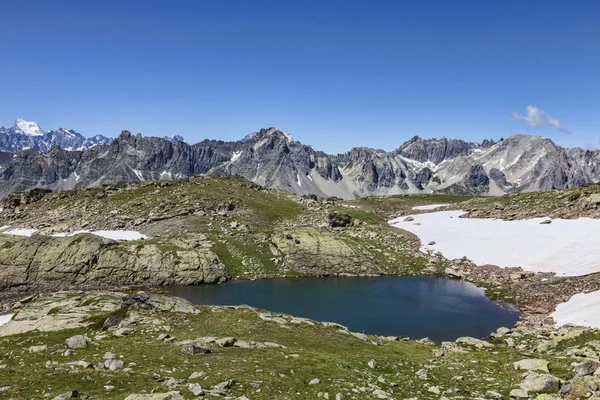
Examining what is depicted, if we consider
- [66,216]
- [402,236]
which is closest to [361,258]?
[402,236]

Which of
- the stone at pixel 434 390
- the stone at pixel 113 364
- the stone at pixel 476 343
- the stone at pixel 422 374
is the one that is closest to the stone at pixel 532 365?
the stone at pixel 422 374

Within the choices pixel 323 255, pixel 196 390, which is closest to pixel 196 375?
pixel 196 390

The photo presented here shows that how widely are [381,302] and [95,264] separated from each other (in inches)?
2187

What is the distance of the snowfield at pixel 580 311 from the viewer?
4609cm

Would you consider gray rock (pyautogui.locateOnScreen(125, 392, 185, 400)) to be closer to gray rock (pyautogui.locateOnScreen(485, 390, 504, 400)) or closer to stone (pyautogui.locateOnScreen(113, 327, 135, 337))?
stone (pyautogui.locateOnScreen(113, 327, 135, 337))

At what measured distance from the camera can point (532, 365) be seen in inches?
1048

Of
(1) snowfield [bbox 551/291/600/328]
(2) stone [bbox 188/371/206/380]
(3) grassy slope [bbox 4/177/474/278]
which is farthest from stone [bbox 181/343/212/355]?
(3) grassy slope [bbox 4/177/474/278]

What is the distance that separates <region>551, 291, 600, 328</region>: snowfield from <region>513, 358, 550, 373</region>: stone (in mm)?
25090

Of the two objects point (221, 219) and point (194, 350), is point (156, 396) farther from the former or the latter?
point (221, 219)

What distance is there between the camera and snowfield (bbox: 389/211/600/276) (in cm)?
7144

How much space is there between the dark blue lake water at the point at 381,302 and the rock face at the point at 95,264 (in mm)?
4388

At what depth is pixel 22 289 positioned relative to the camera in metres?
63.2

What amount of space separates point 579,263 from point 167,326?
75.8m

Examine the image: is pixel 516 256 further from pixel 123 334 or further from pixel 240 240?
pixel 123 334
